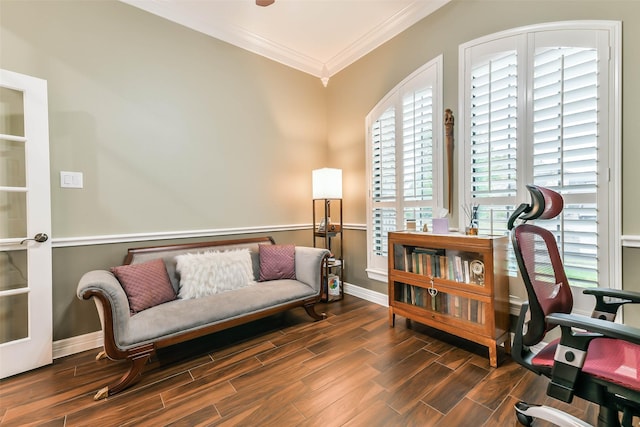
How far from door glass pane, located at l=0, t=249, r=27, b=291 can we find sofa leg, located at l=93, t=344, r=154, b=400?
998 mm

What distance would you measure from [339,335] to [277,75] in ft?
9.84

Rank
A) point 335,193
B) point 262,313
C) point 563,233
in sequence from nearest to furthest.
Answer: point 563,233
point 262,313
point 335,193

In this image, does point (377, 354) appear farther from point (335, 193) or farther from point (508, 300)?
point (335, 193)

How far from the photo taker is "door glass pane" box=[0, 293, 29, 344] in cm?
184

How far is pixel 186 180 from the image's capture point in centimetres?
266

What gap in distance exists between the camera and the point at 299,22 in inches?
110

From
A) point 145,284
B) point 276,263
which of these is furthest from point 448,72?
point 145,284

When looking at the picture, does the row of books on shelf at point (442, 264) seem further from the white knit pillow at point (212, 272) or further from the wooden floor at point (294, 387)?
the white knit pillow at point (212, 272)

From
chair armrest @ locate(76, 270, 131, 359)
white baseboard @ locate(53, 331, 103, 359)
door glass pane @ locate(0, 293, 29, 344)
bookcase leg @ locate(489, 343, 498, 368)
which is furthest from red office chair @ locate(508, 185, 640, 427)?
door glass pane @ locate(0, 293, 29, 344)

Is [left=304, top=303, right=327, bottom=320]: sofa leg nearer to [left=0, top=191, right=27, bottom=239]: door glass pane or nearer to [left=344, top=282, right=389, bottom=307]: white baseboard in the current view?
[left=344, top=282, right=389, bottom=307]: white baseboard

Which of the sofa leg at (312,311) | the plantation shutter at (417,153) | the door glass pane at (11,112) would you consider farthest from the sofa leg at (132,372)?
the plantation shutter at (417,153)

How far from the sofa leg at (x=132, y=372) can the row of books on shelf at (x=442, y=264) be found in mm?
2048

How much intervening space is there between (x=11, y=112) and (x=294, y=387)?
2.69 m

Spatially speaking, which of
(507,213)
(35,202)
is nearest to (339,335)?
(507,213)
